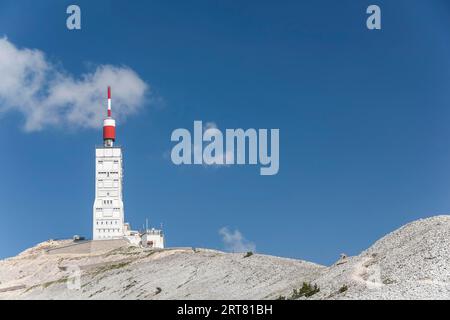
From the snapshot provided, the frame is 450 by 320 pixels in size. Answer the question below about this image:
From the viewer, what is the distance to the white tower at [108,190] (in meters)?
163

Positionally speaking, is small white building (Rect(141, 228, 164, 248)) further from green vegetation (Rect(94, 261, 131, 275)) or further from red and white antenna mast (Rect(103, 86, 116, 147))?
green vegetation (Rect(94, 261, 131, 275))

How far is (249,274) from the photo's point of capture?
73.1m

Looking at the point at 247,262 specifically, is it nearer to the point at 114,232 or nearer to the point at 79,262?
the point at 79,262

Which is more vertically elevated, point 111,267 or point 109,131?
point 109,131

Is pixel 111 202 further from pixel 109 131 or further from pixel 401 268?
pixel 401 268

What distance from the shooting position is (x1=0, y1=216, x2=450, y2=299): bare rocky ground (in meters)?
46.4

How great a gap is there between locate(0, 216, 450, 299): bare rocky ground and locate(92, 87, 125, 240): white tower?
61.4ft

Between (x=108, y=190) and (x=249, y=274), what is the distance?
99.7 metres

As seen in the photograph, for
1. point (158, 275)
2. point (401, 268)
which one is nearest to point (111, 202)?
point (158, 275)

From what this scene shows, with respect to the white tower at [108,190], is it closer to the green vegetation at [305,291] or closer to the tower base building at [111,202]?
the tower base building at [111,202]

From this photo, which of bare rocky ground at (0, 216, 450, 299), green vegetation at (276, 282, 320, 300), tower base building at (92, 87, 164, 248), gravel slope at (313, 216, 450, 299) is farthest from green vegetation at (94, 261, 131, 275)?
green vegetation at (276, 282, 320, 300)

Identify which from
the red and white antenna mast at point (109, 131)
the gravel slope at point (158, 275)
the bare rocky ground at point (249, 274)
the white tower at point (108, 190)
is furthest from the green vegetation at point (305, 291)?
the red and white antenna mast at point (109, 131)
